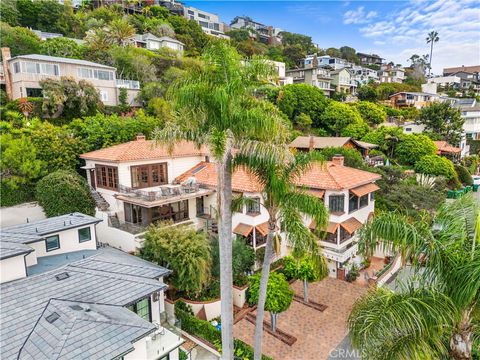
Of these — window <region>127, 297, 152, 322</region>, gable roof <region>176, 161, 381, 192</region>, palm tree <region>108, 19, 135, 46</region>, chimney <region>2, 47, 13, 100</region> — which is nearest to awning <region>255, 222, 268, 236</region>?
gable roof <region>176, 161, 381, 192</region>

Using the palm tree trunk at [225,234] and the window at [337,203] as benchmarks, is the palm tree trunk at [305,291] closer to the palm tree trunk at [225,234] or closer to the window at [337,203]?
the window at [337,203]

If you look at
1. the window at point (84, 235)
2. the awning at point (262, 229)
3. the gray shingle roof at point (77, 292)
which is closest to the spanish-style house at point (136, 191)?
the window at point (84, 235)

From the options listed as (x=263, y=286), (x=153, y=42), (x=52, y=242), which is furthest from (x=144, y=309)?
(x=153, y=42)

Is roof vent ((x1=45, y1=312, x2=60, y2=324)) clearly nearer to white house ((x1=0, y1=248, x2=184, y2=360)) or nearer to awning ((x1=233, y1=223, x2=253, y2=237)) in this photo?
white house ((x1=0, y1=248, x2=184, y2=360))

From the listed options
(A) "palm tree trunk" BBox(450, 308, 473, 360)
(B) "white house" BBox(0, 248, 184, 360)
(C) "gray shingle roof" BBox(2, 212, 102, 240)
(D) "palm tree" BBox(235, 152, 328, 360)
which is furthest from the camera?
(C) "gray shingle roof" BBox(2, 212, 102, 240)

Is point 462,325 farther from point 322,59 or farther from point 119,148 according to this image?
point 322,59

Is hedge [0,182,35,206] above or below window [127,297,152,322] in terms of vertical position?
above

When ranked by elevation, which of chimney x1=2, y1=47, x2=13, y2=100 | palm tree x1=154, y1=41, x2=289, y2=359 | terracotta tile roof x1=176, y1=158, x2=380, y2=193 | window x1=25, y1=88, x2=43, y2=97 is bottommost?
terracotta tile roof x1=176, y1=158, x2=380, y2=193

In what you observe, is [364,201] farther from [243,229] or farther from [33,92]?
[33,92]
